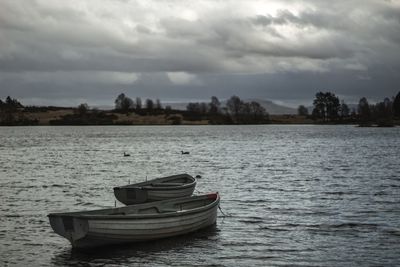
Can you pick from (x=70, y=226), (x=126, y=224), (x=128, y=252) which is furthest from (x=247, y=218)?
(x=70, y=226)

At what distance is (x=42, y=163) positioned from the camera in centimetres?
8275

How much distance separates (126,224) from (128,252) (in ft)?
4.77

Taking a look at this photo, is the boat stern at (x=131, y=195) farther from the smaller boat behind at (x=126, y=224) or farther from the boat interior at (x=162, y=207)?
the smaller boat behind at (x=126, y=224)

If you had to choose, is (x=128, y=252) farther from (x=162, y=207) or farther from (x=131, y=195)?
(x=131, y=195)

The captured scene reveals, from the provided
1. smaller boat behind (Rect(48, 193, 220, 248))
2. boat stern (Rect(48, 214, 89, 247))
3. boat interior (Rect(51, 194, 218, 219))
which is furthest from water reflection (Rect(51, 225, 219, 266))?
boat interior (Rect(51, 194, 218, 219))

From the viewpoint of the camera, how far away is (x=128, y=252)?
25797mm

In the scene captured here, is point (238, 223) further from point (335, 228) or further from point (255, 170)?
point (255, 170)

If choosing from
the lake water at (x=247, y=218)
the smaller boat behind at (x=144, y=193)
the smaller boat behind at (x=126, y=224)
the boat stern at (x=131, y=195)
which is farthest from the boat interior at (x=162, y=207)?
the boat stern at (x=131, y=195)

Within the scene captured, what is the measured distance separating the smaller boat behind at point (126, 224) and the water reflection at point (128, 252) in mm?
314

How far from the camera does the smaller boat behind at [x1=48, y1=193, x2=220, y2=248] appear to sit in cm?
2439

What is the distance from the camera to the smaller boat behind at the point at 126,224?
24.4 m

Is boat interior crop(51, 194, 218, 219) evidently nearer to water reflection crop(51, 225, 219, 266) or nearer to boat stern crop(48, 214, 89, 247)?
boat stern crop(48, 214, 89, 247)

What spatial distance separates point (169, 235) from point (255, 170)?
42115 millimetres

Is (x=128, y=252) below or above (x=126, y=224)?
below
